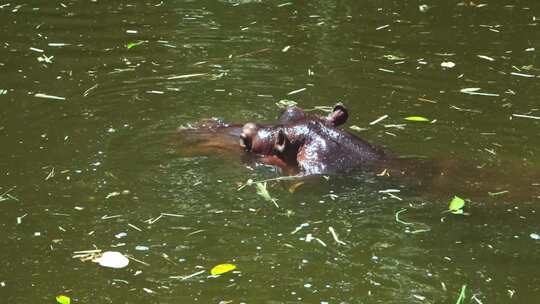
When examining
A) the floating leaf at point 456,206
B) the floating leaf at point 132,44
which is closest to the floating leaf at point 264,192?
the floating leaf at point 456,206

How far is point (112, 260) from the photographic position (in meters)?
4.57

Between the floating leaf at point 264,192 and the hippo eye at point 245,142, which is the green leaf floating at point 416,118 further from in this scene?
the floating leaf at point 264,192

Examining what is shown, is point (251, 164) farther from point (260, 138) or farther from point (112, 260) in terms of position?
point (112, 260)

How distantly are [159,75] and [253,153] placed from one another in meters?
2.10

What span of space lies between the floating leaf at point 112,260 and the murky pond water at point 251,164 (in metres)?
0.07

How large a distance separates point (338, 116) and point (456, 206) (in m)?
1.13

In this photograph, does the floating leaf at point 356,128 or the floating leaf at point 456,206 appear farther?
the floating leaf at point 356,128

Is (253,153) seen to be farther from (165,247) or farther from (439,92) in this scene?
(439,92)

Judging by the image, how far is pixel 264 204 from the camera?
525cm

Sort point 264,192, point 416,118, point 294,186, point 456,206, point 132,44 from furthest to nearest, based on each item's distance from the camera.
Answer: point 132,44 < point 416,118 < point 294,186 < point 264,192 < point 456,206

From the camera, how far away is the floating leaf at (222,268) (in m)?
4.45

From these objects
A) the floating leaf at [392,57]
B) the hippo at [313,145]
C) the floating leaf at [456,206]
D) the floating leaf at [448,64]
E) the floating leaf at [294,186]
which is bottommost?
the floating leaf at [392,57]

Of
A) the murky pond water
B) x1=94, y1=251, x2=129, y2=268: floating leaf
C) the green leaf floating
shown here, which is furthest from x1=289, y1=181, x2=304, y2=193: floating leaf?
the green leaf floating

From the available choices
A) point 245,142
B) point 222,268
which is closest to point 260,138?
point 245,142
